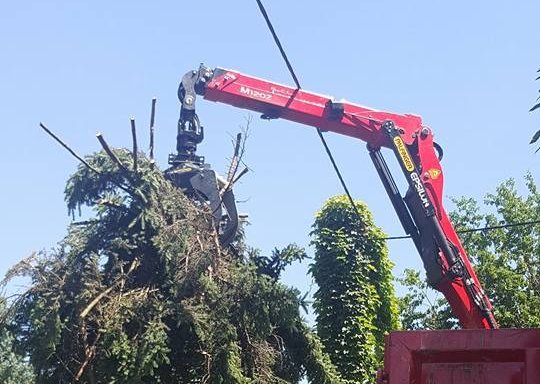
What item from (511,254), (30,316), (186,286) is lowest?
(30,316)

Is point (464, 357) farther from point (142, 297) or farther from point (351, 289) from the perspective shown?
point (351, 289)

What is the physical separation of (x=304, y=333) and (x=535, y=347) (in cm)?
751

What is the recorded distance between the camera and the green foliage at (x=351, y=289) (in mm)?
17797

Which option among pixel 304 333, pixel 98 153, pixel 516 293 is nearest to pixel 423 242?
pixel 304 333

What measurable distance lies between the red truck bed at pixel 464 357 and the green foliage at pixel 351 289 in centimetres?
1277

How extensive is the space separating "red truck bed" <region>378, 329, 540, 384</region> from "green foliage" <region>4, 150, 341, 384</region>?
5.18 meters

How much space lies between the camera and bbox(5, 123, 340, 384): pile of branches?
9.58 meters

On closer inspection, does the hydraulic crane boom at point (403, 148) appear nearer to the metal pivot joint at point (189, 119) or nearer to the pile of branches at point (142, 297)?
the metal pivot joint at point (189, 119)

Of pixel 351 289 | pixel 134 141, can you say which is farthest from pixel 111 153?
pixel 351 289

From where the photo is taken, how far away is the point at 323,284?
18562 mm

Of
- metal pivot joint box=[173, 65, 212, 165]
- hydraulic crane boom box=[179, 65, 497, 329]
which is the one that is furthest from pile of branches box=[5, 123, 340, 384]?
hydraulic crane boom box=[179, 65, 497, 329]

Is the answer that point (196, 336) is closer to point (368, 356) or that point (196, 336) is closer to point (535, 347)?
point (535, 347)

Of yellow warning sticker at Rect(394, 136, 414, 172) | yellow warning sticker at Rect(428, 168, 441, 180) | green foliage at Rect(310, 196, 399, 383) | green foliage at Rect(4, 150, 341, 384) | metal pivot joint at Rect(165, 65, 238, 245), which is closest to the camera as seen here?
green foliage at Rect(4, 150, 341, 384)

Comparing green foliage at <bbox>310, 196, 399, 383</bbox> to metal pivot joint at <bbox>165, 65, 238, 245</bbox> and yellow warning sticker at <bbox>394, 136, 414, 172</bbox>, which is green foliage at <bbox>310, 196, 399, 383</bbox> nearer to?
yellow warning sticker at <bbox>394, 136, 414, 172</bbox>
